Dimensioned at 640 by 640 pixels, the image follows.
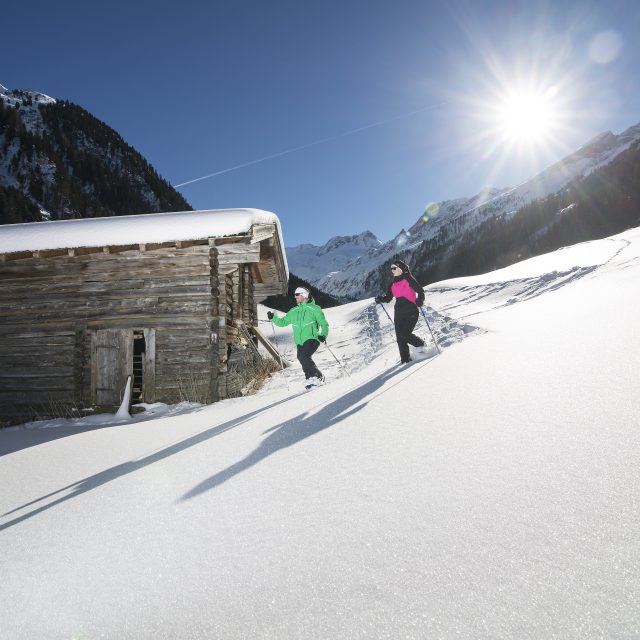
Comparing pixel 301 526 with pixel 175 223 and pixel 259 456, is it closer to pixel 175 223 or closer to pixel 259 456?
pixel 259 456

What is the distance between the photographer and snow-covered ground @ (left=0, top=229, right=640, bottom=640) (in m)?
0.97

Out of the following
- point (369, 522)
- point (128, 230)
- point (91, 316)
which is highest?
point (128, 230)

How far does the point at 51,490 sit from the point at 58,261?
722 centimetres

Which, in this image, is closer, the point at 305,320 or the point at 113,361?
the point at 305,320

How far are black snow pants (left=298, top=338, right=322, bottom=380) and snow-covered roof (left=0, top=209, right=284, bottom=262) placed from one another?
2.74 metres

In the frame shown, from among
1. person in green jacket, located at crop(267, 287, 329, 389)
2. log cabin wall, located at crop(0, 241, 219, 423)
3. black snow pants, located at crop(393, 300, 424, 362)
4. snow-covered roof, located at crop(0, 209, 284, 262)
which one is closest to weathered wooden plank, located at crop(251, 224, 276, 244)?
snow-covered roof, located at crop(0, 209, 284, 262)

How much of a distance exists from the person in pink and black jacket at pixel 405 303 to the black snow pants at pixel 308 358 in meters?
1.41

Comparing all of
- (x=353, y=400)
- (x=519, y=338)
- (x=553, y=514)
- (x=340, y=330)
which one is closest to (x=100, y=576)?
(x=553, y=514)

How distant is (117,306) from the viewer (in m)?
7.80

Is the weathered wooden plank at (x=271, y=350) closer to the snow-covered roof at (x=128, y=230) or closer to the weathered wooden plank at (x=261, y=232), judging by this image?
the weathered wooden plank at (x=261, y=232)

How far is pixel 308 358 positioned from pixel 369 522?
4.66 m

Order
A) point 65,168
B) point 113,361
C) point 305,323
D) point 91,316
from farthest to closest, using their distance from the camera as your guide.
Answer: point 65,168, point 91,316, point 113,361, point 305,323

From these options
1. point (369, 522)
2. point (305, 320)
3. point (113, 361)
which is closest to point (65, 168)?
point (113, 361)

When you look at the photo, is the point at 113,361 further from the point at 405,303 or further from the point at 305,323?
the point at 405,303
